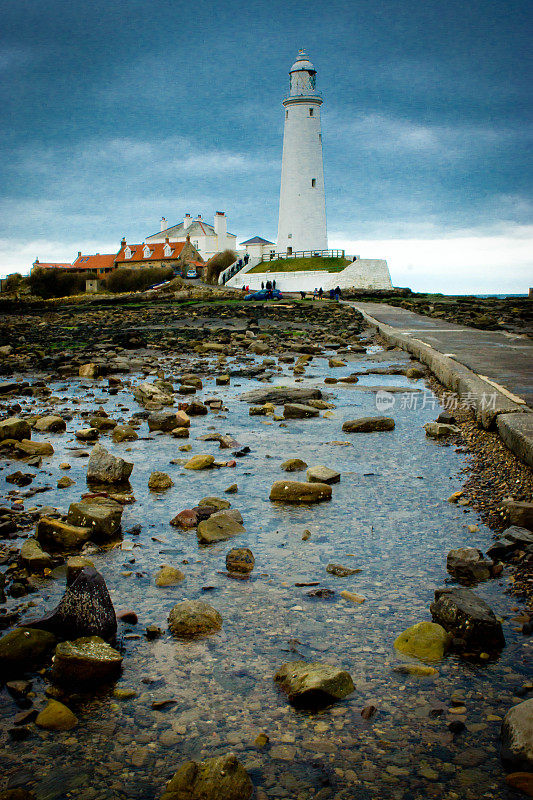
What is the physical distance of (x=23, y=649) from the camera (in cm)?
209

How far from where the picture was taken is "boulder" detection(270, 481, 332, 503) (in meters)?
3.81

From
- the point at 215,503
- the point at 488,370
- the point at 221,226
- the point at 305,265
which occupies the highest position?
the point at 221,226

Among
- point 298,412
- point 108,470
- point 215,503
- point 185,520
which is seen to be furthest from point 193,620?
point 298,412

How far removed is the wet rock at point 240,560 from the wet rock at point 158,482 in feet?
4.21

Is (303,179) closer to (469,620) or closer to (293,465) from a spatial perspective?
(293,465)

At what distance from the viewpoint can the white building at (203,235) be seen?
7511cm

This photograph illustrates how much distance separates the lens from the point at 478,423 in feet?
17.4

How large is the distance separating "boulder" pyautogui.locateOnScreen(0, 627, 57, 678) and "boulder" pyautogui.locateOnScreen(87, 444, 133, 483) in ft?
6.71

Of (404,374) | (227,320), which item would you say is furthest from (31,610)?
(227,320)

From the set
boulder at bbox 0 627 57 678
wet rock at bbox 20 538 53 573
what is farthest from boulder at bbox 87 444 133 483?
boulder at bbox 0 627 57 678

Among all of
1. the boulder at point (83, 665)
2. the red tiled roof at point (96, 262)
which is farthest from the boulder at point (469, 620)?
the red tiled roof at point (96, 262)

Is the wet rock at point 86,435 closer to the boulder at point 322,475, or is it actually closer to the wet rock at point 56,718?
the boulder at point 322,475

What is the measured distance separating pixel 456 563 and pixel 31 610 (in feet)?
5.72

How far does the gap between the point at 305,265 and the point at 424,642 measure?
48799 mm
